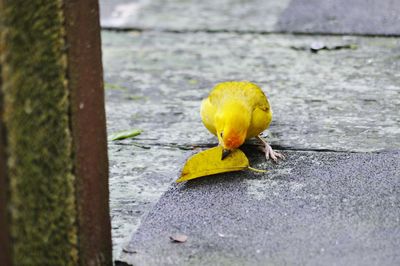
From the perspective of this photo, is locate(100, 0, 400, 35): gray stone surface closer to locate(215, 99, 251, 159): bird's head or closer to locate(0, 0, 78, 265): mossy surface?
locate(215, 99, 251, 159): bird's head

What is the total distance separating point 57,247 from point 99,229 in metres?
0.20

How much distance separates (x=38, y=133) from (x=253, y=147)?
6.18 feet

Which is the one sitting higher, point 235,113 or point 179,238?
point 235,113

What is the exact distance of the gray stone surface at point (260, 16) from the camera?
6.12 metres

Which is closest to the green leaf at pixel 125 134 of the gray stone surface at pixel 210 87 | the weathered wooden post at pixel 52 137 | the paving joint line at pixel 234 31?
the gray stone surface at pixel 210 87

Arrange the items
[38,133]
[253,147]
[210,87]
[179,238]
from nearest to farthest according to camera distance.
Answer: [38,133] < [179,238] < [253,147] < [210,87]

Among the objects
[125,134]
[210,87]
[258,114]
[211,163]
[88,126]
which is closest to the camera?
[88,126]

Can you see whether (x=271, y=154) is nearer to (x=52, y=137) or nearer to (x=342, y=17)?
(x=52, y=137)

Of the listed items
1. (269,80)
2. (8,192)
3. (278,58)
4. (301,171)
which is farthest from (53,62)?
(278,58)

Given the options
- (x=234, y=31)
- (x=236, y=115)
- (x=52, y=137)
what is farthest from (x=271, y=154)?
(x=234, y=31)

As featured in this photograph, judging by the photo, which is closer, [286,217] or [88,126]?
[88,126]

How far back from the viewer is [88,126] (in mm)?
2314

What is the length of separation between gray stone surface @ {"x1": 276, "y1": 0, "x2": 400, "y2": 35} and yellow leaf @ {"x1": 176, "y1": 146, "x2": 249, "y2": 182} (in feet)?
9.14

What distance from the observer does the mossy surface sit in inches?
74.6
